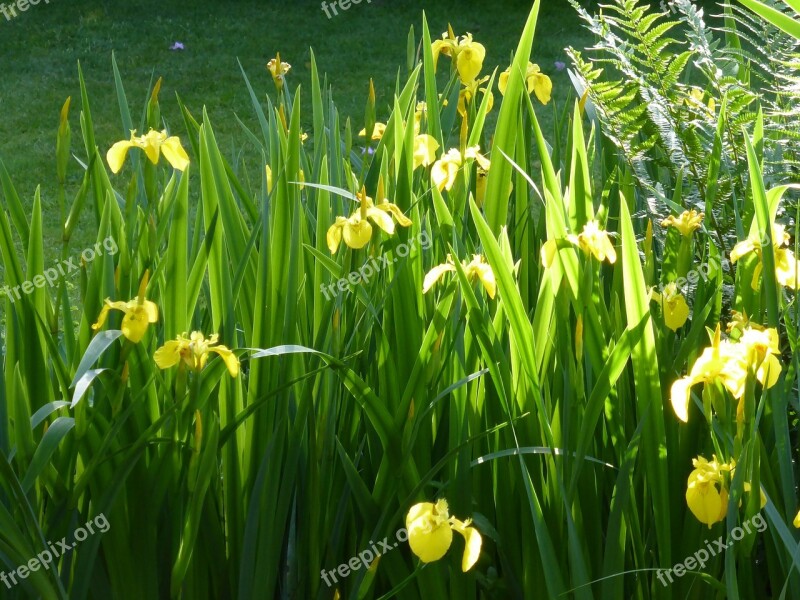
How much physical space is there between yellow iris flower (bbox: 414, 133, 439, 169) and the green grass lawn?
3.18 m

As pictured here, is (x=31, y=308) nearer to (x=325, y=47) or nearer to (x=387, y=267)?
(x=387, y=267)

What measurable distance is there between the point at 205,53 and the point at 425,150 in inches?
206

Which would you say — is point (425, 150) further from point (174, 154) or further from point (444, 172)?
point (174, 154)

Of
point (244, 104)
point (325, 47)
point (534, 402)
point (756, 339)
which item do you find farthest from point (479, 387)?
point (325, 47)

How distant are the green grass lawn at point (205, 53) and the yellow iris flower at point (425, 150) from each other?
3.18m

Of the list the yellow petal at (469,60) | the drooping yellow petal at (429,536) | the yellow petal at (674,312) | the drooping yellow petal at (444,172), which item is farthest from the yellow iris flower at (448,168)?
the drooping yellow petal at (429,536)

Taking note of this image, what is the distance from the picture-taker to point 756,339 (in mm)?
901

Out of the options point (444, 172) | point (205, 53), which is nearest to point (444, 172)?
point (444, 172)

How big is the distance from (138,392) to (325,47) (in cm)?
560

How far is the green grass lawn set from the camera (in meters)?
5.09

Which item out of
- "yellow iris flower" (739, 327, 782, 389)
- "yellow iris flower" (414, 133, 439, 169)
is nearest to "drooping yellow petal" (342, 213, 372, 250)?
"yellow iris flower" (414, 133, 439, 169)

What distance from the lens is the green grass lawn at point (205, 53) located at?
5.09m

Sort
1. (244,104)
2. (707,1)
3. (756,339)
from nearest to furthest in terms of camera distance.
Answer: (756,339), (244,104), (707,1)

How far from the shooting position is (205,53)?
6.33m
